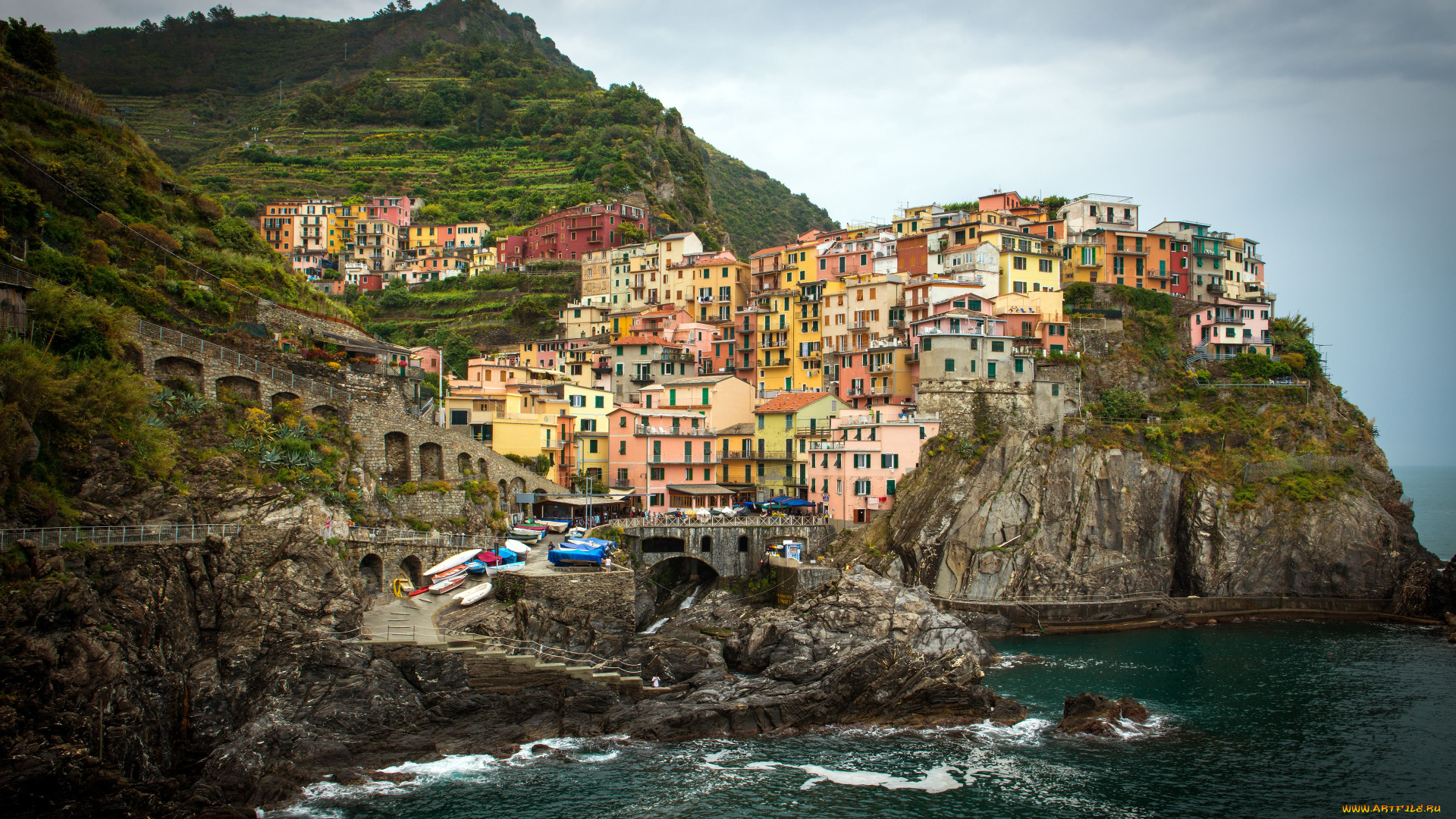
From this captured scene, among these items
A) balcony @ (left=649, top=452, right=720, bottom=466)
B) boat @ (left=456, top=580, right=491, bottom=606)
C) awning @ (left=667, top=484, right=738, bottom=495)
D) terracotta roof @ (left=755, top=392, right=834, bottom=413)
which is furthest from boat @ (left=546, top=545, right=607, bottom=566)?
terracotta roof @ (left=755, top=392, right=834, bottom=413)

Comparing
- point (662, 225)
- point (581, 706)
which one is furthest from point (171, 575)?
point (662, 225)

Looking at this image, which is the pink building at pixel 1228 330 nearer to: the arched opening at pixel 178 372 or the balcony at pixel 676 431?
the balcony at pixel 676 431

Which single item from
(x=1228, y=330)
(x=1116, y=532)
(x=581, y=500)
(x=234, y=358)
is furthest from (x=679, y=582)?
(x=1228, y=330)

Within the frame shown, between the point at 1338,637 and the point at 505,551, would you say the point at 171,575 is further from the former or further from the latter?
the point at 1338,637

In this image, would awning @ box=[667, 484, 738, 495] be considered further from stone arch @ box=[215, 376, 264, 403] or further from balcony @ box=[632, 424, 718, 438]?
stone arch @ box=[215, 376, 264, 403]

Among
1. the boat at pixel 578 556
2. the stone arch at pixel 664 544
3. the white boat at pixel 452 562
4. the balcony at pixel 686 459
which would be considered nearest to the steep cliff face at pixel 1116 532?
the stone arch at pixel 664 544

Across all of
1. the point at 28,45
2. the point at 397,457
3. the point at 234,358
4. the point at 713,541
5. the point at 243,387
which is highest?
the point at 28,45

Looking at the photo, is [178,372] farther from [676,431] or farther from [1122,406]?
[1122,406]
